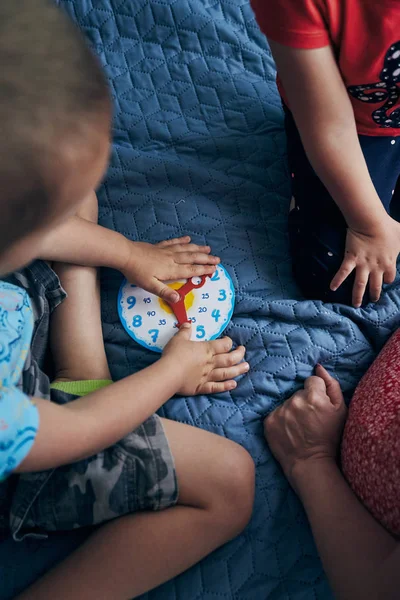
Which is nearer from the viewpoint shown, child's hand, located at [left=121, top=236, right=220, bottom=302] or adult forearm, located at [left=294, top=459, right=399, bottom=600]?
adult forearm, located at [left=294, top=459, right=399, bottom=600]

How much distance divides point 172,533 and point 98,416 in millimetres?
186

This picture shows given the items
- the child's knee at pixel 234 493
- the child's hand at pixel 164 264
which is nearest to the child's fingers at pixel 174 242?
the child's hand at pixel 164 264

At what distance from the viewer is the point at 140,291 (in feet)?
2.73

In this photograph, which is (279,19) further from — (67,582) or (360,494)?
(67,582)

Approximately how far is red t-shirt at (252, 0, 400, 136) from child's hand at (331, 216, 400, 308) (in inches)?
8.0

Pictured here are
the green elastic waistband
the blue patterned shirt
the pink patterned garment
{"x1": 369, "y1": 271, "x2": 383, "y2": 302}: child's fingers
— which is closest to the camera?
the blue patterned shirt

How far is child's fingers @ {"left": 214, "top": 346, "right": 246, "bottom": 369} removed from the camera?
0.77 metres

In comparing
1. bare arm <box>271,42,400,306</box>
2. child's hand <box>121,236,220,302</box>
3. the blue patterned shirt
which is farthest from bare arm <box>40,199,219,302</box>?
bare arm <box>271,42,400,306</box>

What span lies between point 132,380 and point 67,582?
25cm

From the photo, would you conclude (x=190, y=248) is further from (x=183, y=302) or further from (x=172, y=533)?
(x=172, y=533)

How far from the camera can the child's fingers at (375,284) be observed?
2.65ft

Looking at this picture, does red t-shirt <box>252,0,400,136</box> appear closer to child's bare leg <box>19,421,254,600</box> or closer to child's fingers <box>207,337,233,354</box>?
child's fingers <box>207,337,233,354</box>

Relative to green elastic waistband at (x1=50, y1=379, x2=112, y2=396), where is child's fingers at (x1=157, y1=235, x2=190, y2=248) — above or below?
above

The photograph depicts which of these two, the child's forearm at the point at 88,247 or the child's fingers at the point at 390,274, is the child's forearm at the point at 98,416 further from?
the child's fingers at the point at 390,274
